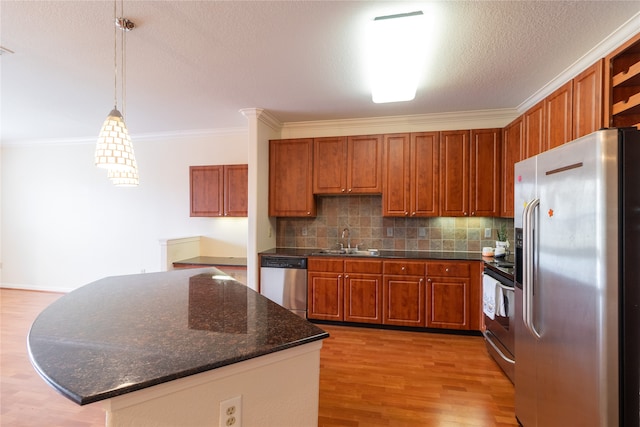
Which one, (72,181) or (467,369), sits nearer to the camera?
(467,369)

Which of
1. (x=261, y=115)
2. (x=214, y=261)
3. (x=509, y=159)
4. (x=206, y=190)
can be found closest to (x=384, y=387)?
(x=509, y=159)

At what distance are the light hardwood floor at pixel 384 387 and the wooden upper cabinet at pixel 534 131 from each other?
1989mm

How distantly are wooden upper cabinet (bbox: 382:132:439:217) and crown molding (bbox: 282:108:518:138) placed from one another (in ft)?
0.99

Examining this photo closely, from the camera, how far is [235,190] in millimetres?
4207

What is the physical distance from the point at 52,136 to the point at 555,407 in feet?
22.8

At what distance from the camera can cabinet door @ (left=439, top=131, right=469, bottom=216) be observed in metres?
3.54

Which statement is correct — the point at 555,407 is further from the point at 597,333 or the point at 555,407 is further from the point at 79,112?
the point at 79,112

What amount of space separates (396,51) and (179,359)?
2115mm

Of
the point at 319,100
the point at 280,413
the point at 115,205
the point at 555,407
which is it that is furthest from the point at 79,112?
the point at 555,407

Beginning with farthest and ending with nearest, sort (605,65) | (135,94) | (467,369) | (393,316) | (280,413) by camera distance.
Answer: (393,316) < (135,94) < (467,369) < (605,65) < (280,413)

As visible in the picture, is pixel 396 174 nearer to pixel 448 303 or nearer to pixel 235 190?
pixel 448 303

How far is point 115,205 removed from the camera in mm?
4957

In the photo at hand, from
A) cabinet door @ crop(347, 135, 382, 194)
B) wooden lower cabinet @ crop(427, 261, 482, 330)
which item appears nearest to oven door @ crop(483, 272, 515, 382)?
wooden lower cabinet @ crop(427, 261, 482, 330)

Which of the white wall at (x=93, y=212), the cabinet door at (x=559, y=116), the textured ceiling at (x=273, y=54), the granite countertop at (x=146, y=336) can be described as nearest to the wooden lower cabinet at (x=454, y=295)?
the cabinet door at (x=559, y=116)
